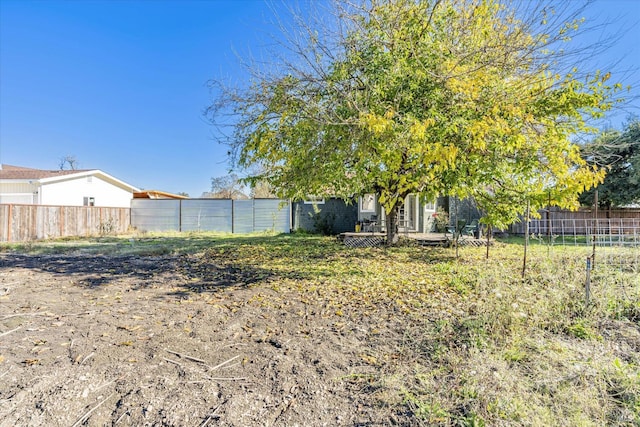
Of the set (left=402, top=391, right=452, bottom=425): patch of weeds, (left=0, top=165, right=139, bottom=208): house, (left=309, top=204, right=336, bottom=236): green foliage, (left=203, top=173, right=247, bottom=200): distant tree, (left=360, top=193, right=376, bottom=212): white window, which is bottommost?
(left=402, top=391, right=452, bottom=425): patch of weeds

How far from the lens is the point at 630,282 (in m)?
4.55

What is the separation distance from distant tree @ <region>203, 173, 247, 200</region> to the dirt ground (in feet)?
81.0

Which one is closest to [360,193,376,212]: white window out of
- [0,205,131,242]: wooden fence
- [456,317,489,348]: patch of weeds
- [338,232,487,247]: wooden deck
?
[338,232,487,247]: wooden deck

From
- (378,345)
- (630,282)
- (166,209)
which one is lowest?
(378,345)

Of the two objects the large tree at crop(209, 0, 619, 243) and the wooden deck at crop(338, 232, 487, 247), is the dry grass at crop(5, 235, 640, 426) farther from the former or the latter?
the wooden deck at crop(338, 232, 487, 247)

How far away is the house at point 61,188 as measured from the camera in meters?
15.4

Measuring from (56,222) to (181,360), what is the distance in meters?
15.7

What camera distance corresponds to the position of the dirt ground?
2.18 metres

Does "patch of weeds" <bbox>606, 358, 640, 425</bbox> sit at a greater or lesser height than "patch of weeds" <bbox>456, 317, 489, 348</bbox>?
lesser

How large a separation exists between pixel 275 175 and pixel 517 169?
16.2 ft

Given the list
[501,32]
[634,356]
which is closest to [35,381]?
[634,356]

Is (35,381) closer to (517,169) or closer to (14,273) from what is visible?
(14,273)

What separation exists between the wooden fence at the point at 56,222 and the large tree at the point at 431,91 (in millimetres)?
12714

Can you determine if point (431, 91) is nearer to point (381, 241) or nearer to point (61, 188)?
point (381, 241)
